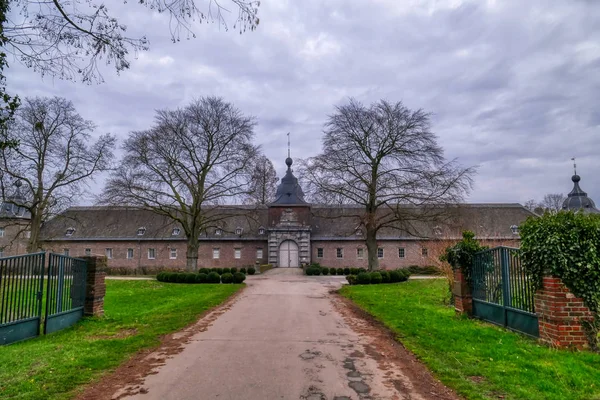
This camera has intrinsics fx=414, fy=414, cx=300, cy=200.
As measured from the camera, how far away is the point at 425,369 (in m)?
6.26

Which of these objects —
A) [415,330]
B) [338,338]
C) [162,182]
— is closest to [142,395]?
[338,338]

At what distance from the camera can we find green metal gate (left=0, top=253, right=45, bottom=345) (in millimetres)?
8031

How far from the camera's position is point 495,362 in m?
6.37

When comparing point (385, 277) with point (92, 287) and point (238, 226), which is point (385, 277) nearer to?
point (92, 287)

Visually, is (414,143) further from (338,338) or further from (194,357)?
(194,357)

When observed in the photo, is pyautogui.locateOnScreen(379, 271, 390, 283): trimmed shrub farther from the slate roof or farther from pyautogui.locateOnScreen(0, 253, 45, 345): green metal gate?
pyautogui.locateOnScreen(0, 253, 45, 345): green metal gate

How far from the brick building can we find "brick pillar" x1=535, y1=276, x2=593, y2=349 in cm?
3397

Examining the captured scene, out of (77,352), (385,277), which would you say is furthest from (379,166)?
(77,352)

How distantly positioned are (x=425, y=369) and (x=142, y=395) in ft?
13.2

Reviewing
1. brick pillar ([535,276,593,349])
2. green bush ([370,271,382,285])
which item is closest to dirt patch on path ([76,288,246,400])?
brick pillar ([535,276,593,349])

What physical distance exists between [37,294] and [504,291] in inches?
401

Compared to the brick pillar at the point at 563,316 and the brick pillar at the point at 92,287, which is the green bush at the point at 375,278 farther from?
the brick pillar at the point at 563,316

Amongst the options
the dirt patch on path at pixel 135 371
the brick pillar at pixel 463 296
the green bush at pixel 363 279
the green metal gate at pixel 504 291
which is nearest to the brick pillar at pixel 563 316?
the green metal gate at pixel 504 291

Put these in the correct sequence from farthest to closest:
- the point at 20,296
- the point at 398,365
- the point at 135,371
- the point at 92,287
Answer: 1. the point at 92,287
2. the point at 20,296
3. the point at 398,365
4. the point at 135,371
